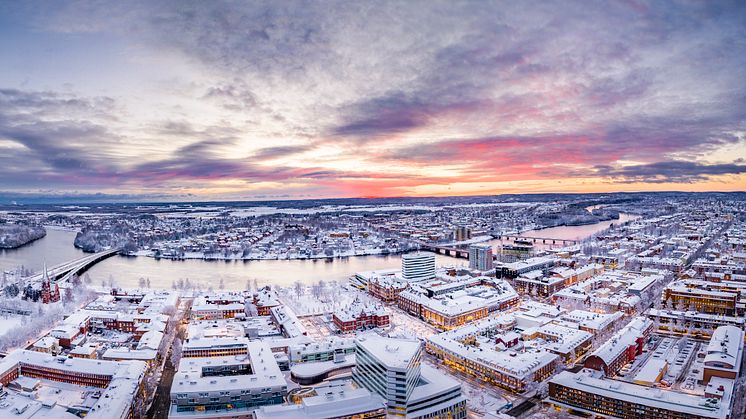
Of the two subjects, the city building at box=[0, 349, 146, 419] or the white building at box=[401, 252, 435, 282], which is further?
the white building at box=[401, 252, 435, 282]

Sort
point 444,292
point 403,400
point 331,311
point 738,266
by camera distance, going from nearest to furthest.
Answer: point 403,400 < point 331,311 < point 444,292 < point 738,266

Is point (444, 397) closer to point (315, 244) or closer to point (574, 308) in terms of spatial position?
point (574, 308)

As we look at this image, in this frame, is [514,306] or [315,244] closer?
[514,306]

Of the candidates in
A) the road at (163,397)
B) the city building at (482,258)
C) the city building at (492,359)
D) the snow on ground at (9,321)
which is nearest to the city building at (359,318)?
the city building at (492,359)

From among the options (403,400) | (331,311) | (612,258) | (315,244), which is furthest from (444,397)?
(315,244)

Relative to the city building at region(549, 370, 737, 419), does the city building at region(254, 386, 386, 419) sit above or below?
above

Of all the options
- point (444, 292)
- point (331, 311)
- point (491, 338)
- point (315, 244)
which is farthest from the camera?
point (315, 244)

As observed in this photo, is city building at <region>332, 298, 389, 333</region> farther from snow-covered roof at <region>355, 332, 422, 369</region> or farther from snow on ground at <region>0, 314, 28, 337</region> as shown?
snow on ground at <region>0, 314, 28, 337</region>

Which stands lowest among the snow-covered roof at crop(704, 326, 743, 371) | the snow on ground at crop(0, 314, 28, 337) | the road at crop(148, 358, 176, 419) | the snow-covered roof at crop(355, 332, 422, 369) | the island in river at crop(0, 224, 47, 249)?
the road at crop(148, 358, 176, 419)

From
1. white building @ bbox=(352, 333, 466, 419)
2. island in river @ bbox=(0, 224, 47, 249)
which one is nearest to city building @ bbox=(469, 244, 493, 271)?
white building @ bbox=(352, 333, 466, 419)
